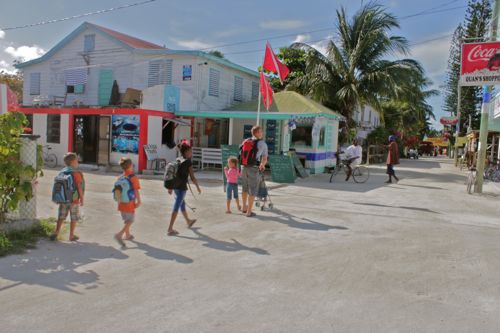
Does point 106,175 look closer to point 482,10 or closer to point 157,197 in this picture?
point 157,197

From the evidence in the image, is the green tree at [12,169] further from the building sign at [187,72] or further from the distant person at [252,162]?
the building sign at [187,72]

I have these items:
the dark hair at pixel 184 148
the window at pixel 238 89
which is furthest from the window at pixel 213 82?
the dark hair at pixel 184 148

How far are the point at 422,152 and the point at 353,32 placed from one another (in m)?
64.6

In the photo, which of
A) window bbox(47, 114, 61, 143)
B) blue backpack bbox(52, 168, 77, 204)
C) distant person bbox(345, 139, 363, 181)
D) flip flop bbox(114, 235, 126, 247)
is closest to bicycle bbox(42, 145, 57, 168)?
window bbox(47, 114, 61, 143)

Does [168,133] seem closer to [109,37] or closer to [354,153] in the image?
[109,37]

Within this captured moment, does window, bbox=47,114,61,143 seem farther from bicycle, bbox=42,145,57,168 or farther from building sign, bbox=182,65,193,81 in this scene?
building sign, bbox=182,65,193,81

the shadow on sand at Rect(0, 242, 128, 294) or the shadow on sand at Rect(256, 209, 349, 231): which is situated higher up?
the shadow on sand at Rect(256, 209, 349, 231)

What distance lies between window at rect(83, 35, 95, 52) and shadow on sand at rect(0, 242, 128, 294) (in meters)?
18.7

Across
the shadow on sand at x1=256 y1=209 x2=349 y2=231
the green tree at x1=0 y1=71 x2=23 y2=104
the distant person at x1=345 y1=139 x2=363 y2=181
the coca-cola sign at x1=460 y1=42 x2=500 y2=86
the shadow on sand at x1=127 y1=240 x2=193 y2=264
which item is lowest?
the shadow on sand at x1=127 y1=240 x2=193 y2=264

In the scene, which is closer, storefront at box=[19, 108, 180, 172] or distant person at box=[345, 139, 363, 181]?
distant person at box=[345, 139, 363, 181]

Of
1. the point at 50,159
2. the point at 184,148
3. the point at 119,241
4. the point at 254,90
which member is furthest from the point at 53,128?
the point at 119,241

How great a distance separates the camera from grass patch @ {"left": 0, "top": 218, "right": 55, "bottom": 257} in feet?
18.5

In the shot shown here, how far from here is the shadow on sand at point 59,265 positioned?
4.61 m

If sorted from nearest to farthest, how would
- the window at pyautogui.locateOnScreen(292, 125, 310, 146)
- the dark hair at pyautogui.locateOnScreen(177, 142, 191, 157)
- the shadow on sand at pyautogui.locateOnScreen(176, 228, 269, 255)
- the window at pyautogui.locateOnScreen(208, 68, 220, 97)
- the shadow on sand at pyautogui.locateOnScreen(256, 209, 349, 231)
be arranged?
the shadow on sand at pyautogui.locateOnScreen(176, 228, 269, 255) < the dark hair at pyautogui.locateOnScreen(177, 142, 191, 157) < the shadow on sand at pyautogui.locateOnScreen(256, 209, 349, 231) < the window at pyautogui.locateOnScreen(292, 125, 310, 146) < the window at pyautogui.locateOnScreen(208, 68, 220, 97)
